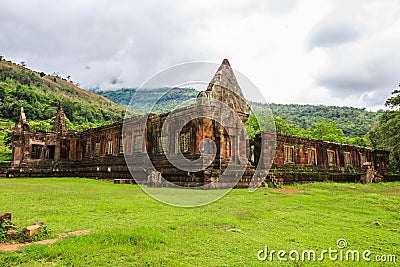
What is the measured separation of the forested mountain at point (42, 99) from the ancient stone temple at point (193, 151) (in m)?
28.4

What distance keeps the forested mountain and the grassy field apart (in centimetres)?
5261

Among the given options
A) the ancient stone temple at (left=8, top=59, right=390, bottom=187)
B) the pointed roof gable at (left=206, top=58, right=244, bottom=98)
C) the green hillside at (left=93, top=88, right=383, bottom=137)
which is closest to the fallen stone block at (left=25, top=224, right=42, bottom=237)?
the ancient stone temple at (left=8, top=59, right=390, bottom=187)

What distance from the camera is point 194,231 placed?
681 cm

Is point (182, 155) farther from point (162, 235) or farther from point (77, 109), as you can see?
point (77, 109)

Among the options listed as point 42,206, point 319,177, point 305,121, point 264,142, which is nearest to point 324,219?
point 42,206

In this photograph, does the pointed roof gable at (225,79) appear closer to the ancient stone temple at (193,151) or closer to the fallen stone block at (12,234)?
the ancient stone temple at (193,151)

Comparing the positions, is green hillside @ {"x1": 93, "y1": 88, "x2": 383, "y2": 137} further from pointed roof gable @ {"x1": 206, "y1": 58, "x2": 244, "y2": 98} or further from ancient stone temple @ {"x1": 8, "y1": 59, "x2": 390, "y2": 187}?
pointed roof gable @ {"x1": 206, "y1": 58, "x2": 244, "y2": 98}

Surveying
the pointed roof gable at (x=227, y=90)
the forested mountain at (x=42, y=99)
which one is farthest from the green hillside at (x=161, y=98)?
the forested mountain at (x=42, y=99)

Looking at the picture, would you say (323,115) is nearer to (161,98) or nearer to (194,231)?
(161,98)

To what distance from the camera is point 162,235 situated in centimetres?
621

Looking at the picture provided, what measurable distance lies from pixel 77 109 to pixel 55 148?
62.4m

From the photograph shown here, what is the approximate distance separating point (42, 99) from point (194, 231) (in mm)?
94893

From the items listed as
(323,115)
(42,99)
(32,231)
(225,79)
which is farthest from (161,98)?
(323,115)

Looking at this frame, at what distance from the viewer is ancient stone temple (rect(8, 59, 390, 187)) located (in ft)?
61.3
